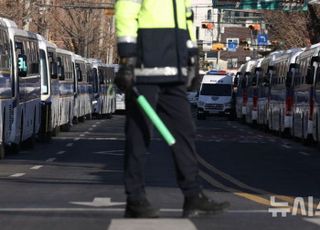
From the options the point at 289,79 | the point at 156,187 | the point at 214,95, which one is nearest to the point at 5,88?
the point at 156,187

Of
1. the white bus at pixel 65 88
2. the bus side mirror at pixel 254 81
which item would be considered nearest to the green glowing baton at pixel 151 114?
the white bus at pixel 65 88

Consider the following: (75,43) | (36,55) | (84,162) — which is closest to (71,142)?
(36,55)

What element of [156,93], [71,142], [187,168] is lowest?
[71,142]

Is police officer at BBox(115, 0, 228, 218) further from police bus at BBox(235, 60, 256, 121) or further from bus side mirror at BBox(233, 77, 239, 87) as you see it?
bus side mirror at BBox(233, 77, 239, 87)

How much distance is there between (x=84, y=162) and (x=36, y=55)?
27.3 ft

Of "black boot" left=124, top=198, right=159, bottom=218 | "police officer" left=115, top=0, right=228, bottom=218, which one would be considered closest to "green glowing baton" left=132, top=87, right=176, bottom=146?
"police officer" left=115, top=0, right=228, bottom=218

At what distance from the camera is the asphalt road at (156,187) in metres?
10.2

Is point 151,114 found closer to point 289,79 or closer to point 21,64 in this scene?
point 21,64

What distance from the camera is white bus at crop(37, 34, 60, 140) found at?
33562 millimetres

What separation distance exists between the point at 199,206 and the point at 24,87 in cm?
1784

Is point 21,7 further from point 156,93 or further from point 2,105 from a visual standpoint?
point 156,93

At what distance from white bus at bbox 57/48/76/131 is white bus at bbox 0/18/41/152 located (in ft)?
25.5

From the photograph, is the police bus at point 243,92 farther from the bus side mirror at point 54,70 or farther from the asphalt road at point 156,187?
the asphalt road at point 156,187

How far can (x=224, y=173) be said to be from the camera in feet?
65.2
